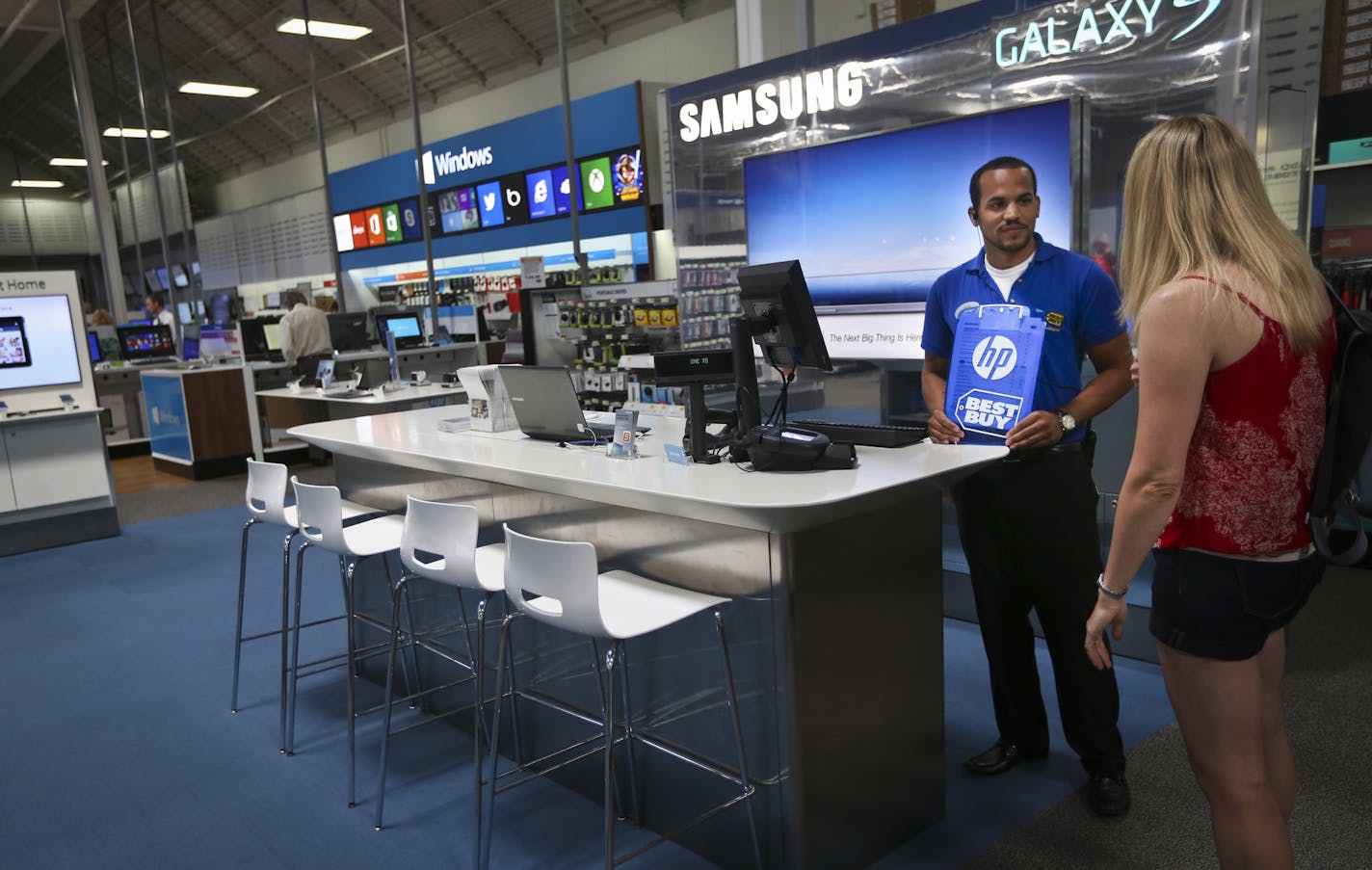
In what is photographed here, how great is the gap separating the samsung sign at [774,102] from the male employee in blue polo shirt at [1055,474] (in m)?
2.19

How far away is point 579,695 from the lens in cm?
279

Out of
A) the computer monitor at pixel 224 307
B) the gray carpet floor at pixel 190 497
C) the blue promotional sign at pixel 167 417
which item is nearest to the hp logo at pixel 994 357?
the gray carpet floor at pixel 190 497

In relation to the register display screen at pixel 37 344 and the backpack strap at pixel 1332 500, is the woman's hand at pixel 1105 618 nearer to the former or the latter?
the backpack strap at pixel 1332 500

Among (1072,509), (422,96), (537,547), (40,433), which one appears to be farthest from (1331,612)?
(422,96)

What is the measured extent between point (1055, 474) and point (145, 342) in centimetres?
1074

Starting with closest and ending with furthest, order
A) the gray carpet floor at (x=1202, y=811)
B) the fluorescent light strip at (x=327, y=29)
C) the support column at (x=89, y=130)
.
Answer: the gray carpet floor at (x=1202, y=811) → the fluorescent light strip at (x=327, y=29) → the support column at (x=89, y=130)

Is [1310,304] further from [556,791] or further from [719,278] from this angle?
[719,278]

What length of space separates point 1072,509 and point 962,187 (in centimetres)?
199

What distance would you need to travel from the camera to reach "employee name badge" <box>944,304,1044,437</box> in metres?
2.44

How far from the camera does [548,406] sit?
2957 millimetres

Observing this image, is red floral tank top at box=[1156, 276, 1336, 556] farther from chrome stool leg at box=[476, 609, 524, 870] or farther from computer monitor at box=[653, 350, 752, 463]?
chrome stool leg at box=[476, 609, 524, 870]

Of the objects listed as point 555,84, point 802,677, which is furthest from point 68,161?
point 802,677

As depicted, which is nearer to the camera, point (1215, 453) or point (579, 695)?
point (1215, 453)

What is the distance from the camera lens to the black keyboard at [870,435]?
2.46 meters
